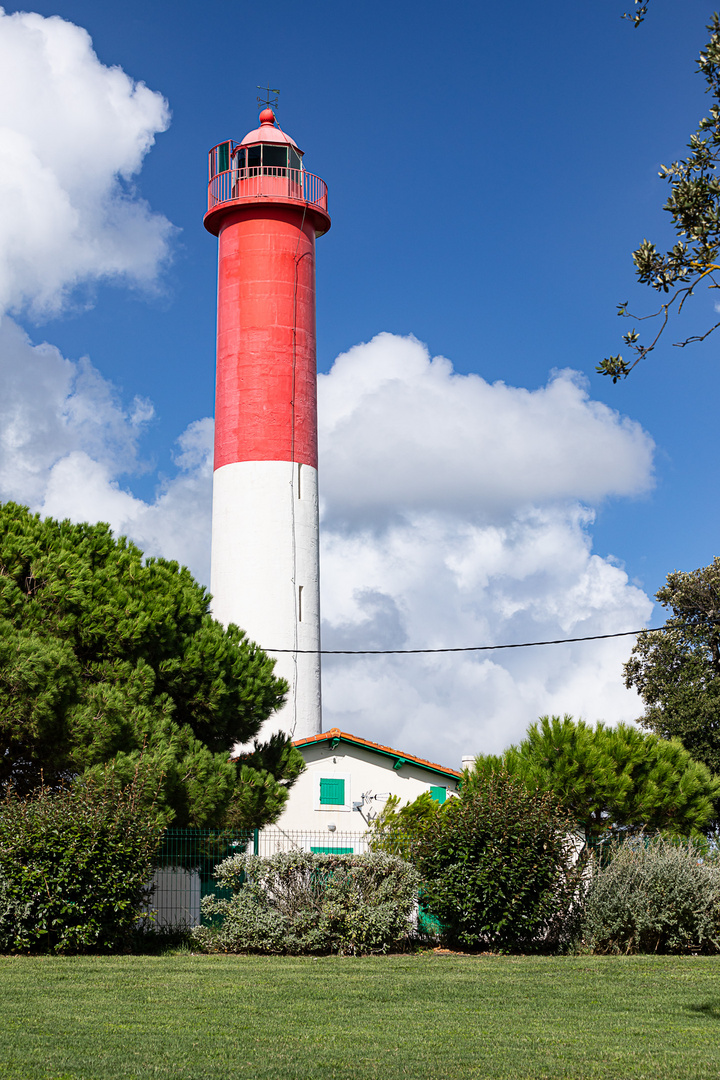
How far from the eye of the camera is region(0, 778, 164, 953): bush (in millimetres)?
16469

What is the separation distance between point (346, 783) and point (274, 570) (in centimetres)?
555

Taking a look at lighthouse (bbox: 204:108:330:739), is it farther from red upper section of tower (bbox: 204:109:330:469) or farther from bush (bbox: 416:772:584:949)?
bush (bbox: 416:772:584:949)

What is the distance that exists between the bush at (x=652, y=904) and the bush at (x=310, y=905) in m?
3.19

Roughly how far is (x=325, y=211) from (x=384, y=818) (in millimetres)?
16518

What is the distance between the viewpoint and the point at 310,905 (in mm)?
18375

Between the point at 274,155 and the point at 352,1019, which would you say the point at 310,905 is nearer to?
the point at 352,1019

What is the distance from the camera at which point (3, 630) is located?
59.8 ft

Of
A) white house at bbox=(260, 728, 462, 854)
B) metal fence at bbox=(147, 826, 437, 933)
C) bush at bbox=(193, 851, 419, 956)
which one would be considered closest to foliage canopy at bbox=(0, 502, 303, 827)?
metal fence at bbox=(147, 826, 437, 933)

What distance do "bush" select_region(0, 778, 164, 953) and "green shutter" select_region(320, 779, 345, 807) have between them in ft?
33.6

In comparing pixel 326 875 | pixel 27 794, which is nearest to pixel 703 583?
pixel 326 875

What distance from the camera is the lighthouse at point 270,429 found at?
2805 centimetres

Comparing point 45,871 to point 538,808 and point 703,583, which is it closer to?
point 538,808

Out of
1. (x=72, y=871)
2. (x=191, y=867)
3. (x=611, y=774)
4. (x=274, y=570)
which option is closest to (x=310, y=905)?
(x=191, y=867)

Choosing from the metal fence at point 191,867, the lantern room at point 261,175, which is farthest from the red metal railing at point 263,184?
the metal fence at point 191,867
